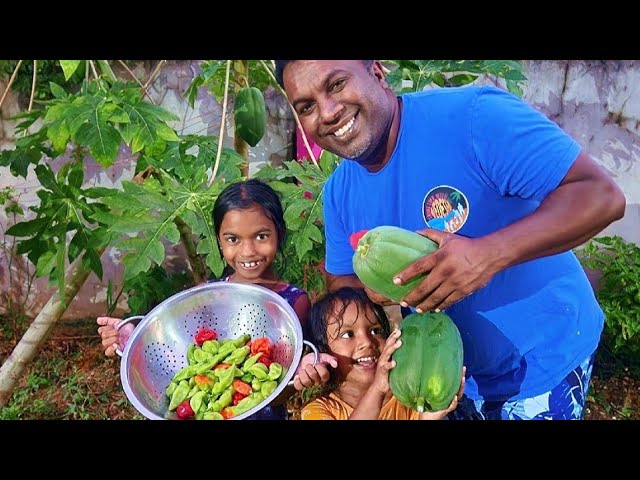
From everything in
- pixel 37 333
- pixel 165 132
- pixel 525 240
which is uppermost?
pixel 165 132

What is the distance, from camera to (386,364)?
1.91m

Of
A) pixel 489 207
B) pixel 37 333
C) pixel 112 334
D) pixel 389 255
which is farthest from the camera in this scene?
pixel 37 333

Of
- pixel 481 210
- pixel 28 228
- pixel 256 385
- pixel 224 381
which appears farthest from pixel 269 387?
pixel 28 228

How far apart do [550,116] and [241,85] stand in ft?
3.45

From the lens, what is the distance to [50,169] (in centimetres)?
224

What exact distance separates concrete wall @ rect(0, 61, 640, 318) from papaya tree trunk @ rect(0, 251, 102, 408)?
10 cm

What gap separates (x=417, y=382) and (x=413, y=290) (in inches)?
11.0

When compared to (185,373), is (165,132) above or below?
above

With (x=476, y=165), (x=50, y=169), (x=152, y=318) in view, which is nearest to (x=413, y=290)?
(x=476, y=165)

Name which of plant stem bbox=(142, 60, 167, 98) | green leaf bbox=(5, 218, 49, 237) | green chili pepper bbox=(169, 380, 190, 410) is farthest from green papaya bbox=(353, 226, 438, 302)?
green leaf bbox=(5, 218, 49, 237)

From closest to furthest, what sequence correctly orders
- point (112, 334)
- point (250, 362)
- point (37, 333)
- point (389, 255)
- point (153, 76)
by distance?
1. point (389, 255)
2. point (250, 362)
3. point (112, 334)
4. point (153, 76)
5. point (37, 333)

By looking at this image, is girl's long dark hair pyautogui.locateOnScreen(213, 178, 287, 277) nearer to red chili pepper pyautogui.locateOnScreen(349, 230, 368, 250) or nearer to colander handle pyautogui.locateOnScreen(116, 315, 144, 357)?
red chili pepper pyautogui.locateOnScreen(349, 230, 368, 250)

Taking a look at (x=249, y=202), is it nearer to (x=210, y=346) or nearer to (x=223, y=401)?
(x=210, y=346)
